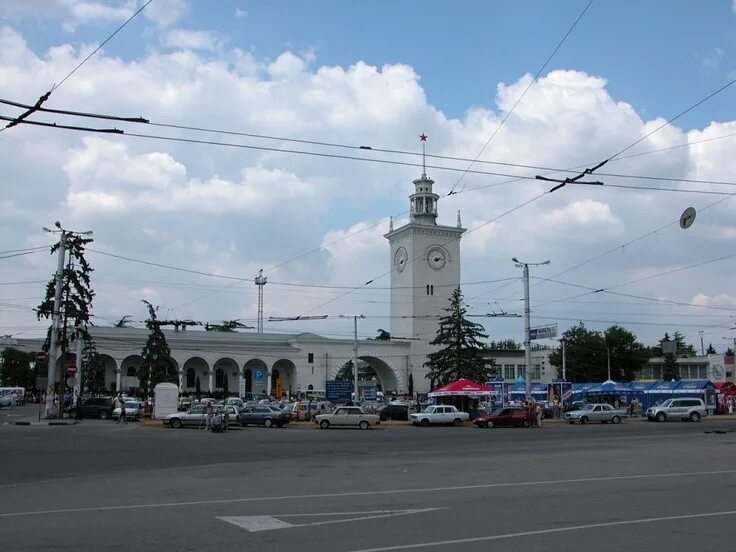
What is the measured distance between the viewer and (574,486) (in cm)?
1465

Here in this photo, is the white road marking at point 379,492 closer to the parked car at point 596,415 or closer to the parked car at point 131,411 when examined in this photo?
the parked car at point 596,415

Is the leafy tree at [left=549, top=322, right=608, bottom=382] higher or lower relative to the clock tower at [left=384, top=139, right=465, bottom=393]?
lower

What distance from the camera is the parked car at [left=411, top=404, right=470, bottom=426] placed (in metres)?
48.8

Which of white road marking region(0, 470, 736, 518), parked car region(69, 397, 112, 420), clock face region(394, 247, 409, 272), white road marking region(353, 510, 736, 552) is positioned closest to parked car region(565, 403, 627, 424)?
parked car region(69, 397, 112, 420)

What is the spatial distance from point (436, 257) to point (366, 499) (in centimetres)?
9172

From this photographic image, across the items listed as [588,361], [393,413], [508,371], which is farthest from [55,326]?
[588,361]

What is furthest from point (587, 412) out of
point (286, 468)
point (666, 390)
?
point (286, 468)

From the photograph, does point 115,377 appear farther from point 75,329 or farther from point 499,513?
point 499,513

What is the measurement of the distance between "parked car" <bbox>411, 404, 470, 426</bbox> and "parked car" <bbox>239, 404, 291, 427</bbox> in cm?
867

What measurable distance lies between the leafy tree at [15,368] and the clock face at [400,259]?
4809 centimetres

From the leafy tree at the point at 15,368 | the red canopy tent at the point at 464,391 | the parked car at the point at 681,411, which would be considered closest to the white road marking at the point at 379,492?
the parked car at the point at 681,411

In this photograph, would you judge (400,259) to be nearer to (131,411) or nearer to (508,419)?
(131,411)

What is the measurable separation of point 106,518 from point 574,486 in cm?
866

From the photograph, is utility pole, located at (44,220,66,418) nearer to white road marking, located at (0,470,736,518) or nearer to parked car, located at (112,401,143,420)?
parked car, located at (112,401,143,420)
